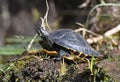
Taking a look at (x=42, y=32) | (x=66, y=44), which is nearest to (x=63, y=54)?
(x=66, y=44)

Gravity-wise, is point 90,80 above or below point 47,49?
below

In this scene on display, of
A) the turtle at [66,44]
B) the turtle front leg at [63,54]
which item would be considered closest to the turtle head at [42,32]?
the turtle at [66,44]

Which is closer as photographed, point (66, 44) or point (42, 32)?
point (66, 44)

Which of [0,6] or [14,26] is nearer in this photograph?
[0,6]

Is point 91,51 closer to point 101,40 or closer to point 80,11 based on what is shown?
point 101,40

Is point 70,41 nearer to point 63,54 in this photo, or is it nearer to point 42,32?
point 63,54

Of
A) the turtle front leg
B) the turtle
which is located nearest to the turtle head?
the turtle

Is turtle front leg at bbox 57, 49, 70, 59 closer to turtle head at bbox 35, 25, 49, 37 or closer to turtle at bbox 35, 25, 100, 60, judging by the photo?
turtle at bbox 35, 25, 100, 60

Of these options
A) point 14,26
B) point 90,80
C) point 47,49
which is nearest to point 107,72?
point 90,80
